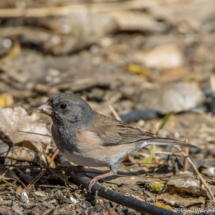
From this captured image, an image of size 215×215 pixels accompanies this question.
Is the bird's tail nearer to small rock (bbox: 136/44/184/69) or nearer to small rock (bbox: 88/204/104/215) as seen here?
small rock (bbox: 88/204/104/215)

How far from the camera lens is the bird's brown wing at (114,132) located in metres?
3.07

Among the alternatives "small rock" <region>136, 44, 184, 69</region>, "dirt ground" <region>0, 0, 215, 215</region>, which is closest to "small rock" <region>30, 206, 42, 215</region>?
"dirt ground" <region>0, 0, 215, 215</region>

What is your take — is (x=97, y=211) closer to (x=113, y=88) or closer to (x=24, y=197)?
(x=24, y=197)

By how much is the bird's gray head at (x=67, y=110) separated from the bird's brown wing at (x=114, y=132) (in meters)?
0.13

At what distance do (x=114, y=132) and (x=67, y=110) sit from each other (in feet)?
1.81

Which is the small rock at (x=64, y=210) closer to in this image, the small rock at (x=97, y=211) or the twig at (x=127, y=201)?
the small rock at (x=97, y=211)

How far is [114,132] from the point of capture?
320cm

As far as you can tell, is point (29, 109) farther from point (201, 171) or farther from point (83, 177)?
point (201, 171)

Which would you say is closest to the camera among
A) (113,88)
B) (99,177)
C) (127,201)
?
(127,201)

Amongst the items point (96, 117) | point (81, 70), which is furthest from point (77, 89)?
point (96, 117)

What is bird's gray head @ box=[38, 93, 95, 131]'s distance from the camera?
9.59ft

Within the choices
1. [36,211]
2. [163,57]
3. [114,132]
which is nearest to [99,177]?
[114,132]

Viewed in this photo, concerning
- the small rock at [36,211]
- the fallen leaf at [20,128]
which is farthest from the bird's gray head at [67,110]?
the small rock at [36,211]

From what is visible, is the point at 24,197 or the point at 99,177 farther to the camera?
the point at 99,177
